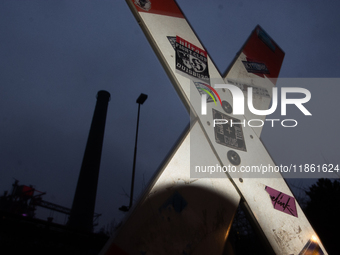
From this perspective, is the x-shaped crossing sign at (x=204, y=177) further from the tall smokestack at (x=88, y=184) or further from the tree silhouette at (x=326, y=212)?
the tall smokestack at (x=88, y=184)

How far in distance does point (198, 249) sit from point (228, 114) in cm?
72

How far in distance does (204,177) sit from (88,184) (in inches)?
633

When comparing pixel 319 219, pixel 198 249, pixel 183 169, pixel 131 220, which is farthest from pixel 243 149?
pixel 319 219

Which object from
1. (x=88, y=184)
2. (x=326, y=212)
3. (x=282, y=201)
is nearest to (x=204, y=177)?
(x=282, y=201)

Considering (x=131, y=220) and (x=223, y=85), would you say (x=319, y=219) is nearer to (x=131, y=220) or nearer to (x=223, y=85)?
(x=223, y=85)

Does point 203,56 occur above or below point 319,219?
above

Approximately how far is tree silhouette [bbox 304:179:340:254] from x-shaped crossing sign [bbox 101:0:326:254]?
418 cm

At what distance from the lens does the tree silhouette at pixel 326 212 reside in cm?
460

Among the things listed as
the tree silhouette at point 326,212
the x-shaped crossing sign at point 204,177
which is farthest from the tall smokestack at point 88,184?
the x-shaped crossing sign at point 204,177

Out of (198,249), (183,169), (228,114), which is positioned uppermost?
(228,114)

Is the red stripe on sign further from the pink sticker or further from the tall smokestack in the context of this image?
the tall smokestack

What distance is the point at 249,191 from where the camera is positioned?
1075 millimetres

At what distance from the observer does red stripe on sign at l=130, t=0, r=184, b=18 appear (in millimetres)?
1222

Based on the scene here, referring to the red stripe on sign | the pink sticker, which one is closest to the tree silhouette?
the pink sticker
